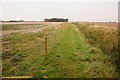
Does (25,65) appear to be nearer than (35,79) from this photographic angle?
No

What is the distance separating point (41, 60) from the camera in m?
10.6

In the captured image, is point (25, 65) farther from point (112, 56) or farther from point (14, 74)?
point (112, 56)

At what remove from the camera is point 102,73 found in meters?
8.24

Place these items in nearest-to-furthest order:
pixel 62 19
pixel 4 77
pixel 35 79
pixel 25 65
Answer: pixel 35 79 → pixel 4 77 → pixel 25 65 → pixel 62 19

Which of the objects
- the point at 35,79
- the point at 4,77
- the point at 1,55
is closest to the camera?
the point at 35,79

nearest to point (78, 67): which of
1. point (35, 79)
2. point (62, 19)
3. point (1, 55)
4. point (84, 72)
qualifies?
point (84, 72)

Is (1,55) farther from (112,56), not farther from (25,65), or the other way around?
(112,56)

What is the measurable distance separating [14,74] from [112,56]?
4.40 metres

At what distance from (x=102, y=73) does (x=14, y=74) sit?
3426mm

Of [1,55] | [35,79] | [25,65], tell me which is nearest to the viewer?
[35,79]

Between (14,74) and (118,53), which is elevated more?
(118,53)

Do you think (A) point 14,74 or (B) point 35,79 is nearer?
(B) point 35,79

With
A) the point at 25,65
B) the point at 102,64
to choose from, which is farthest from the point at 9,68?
the point at 102,64

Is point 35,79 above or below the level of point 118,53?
below
